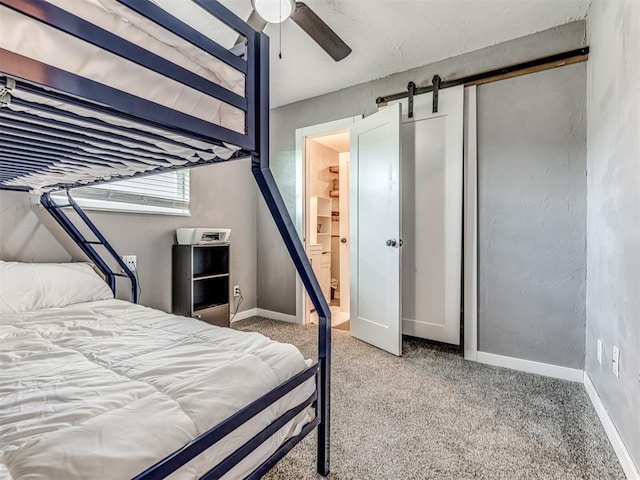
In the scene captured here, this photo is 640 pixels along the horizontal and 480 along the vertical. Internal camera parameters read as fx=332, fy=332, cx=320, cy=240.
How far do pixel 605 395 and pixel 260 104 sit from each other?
2.17m

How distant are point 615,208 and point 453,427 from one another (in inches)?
52.2

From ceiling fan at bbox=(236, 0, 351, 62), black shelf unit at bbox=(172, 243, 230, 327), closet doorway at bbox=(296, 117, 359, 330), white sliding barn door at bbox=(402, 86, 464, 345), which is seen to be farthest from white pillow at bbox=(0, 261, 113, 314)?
white sliding barn door at bbox=(402, 86, 464, 345)

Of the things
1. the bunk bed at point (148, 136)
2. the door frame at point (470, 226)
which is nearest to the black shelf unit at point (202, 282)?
the bunk bed at point (148, 136)

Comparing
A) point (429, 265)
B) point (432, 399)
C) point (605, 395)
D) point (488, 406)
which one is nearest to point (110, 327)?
point (432, 399)

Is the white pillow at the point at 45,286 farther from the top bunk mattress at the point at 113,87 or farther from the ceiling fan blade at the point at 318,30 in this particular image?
the ceiling fan blade at the point at 318,30

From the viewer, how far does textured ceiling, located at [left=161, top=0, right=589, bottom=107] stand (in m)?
2.07

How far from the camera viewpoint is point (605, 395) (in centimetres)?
171

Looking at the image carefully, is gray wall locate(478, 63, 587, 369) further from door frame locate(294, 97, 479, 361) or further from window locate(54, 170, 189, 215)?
window locate(54, 170, 189, 215)

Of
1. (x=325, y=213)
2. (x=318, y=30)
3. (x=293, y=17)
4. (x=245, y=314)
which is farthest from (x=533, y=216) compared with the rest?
(x=245, y=314)

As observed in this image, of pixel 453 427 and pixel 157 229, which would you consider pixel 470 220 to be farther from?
pixel 157 229

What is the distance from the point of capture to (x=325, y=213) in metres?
4.70

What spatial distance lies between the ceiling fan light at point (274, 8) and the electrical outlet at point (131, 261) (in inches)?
80.4

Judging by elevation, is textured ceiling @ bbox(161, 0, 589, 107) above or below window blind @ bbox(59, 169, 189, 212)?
above

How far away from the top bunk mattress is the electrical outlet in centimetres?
145
